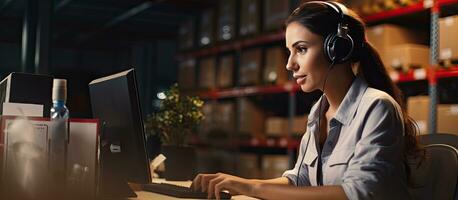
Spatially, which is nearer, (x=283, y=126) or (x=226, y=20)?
(x=283, y=126)

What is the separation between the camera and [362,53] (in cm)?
162

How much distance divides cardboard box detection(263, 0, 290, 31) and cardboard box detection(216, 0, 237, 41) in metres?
0.52

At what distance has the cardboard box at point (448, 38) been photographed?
311 centimetres

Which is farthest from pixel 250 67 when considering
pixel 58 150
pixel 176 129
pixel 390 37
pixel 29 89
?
pixel 58 150

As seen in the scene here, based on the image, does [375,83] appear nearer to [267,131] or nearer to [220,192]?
[220,192]

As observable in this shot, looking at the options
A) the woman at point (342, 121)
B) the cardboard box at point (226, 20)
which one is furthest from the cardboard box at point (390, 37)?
the woman at point (342, 121)

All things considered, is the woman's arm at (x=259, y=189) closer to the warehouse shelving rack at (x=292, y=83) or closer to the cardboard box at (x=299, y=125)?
the warehouse shelving rack at (x=292, y=83)

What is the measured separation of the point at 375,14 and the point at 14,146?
115 inches

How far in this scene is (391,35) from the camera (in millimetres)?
3607

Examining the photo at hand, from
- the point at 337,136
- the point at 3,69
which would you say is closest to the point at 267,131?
the point at 337,136

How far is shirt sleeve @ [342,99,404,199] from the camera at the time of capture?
1.40 metres

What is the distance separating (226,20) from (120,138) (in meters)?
3.87

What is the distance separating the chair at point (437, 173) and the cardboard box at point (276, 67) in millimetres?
3067

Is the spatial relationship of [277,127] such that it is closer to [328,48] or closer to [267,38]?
[267,38]
